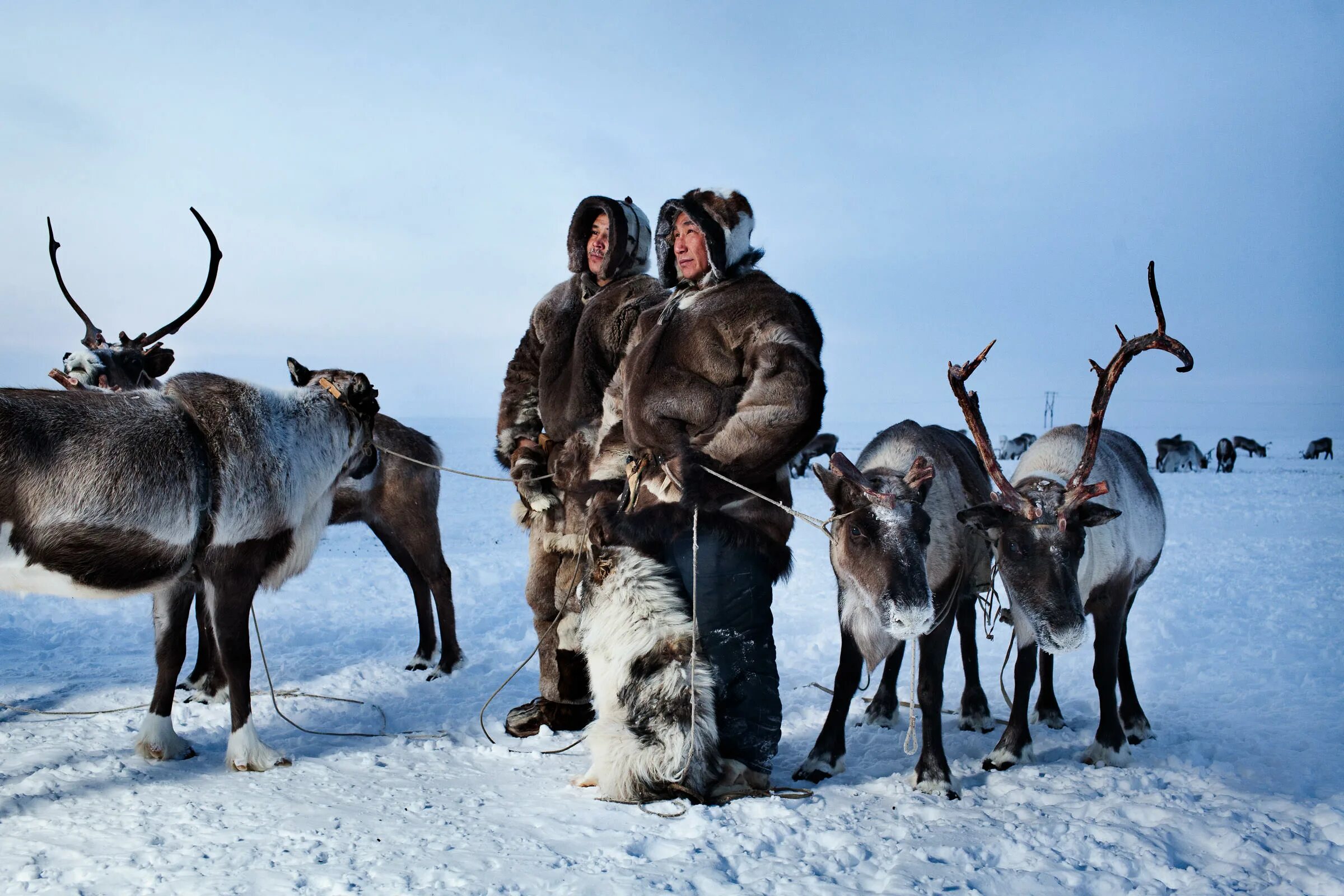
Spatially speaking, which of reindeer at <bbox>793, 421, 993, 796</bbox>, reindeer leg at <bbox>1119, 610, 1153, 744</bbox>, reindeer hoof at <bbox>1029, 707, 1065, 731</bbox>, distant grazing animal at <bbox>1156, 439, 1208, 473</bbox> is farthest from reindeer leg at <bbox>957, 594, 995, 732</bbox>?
distant grazing animal at <bbox>1156, 439, 1208, 473</bbox>

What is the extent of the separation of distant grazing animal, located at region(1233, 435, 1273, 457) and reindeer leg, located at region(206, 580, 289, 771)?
140ft

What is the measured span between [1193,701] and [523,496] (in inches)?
151

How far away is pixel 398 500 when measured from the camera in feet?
18.3

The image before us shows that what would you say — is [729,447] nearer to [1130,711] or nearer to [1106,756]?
[1106,756]

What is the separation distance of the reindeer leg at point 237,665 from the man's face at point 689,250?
2.17 metres

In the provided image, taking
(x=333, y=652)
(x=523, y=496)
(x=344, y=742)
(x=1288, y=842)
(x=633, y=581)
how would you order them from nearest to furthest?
1. (x=1288, y=842)
2. (x=633, y=581)
3. (x=344, y=742)
4. (x=523, y=496)
5. (x=333, y=652)

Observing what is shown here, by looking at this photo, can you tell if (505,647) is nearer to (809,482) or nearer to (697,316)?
(697,316)

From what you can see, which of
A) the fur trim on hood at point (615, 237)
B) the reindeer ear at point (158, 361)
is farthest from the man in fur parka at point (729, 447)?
the reindeer ear at point (158, 361)

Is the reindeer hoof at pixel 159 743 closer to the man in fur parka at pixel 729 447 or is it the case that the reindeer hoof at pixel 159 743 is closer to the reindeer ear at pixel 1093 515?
the man in fur parka at pixel 729 447

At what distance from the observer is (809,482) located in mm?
21156

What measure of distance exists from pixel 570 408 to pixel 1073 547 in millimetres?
2289

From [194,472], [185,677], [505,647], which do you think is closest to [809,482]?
[505,647]

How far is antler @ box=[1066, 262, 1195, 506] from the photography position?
353 cm

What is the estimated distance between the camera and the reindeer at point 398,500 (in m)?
5.13
